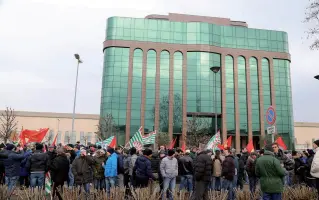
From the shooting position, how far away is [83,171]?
920 centimetres

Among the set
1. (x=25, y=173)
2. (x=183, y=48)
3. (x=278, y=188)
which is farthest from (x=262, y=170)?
(x=183, y=48)

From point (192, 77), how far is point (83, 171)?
154 feet

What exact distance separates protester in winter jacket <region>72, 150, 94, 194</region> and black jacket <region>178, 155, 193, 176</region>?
416 centimetres

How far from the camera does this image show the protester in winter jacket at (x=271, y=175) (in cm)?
703

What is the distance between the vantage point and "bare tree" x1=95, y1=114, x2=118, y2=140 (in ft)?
159

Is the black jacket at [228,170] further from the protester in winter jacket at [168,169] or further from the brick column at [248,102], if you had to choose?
the brick column at [248,102]

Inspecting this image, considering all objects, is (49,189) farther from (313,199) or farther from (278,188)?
(313,199)

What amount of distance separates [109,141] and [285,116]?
46895 millimetres

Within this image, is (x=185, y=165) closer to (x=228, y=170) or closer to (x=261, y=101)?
(x=228, y=170)

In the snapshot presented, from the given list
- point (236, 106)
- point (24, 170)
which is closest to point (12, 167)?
point (24, 170)

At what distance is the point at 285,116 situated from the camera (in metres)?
56.6

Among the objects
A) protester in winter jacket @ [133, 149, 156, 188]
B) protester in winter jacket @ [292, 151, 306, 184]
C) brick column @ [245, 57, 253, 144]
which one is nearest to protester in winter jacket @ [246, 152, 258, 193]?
protester in winter jacket @ [292, 151, 306, 184]

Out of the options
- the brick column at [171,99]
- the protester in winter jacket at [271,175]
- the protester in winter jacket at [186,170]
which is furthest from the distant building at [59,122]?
the protester in winter jacket at [271,175]

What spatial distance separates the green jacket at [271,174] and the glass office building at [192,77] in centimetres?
4510
